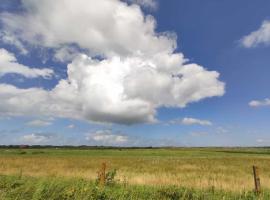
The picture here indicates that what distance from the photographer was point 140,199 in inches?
488

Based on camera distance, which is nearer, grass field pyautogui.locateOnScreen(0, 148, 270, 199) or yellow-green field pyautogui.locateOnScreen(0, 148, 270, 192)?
grass field pyautogui.locateOnScreen(0, 148, 270, 199)

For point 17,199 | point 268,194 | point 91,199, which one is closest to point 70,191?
point 91,199

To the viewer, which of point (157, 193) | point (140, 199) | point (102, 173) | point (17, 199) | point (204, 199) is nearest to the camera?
point (17, 199)

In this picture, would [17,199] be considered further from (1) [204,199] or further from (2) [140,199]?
(1) [204,199]

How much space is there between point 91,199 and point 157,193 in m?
3.46

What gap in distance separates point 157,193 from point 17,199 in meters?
5.74

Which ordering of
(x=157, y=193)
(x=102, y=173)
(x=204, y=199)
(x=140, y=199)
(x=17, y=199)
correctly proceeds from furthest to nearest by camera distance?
1. (x=102, y=173)
2. (x=157, y=193)
3. (x=204, y=199)
4. (x=140, y=199)
5. (x=17, y=199)

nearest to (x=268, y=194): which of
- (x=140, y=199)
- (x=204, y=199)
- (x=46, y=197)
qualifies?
(x=204, y=199)

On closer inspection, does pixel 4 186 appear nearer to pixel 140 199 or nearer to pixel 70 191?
pixel 70 191

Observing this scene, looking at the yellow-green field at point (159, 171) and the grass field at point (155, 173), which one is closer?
the grass field at point (155, 173)

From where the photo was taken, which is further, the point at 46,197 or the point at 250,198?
the point at 250,198

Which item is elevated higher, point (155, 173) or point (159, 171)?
point (159, 171)

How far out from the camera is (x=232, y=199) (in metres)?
13.8

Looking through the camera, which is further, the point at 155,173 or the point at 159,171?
the point at 159,171
